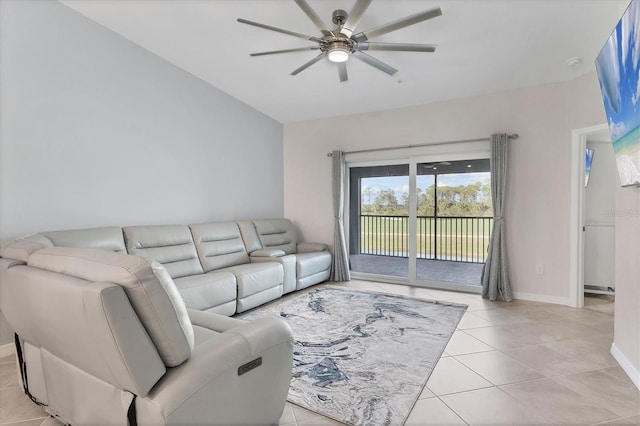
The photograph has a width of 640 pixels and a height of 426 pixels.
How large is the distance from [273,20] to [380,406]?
3169 mm

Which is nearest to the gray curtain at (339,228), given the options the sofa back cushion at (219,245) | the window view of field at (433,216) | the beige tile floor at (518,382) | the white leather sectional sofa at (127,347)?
the window view of field at (433,216)

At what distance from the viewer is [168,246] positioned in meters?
3.45

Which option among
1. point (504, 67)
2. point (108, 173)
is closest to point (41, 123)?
point (108, 173)

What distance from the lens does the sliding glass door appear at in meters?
4.35

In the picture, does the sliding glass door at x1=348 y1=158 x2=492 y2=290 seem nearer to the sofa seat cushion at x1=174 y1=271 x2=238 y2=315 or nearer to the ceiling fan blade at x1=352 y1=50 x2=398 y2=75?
the ceiling fan blade at x1=352 y1=50 x2=398 y2=75

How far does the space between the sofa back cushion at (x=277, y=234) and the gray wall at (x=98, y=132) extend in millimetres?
448

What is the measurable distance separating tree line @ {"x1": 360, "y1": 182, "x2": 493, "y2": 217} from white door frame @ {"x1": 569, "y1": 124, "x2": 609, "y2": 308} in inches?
33.8

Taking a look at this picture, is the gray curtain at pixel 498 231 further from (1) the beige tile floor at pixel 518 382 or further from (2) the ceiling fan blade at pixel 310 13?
(2) the ceiling fan blade at pixel 310 13

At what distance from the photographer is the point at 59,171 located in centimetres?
287

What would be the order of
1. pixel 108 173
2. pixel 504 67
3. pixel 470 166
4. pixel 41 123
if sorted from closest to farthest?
pixel 41 123
pixel 108 173
pixel 504 67
pixel 470 166

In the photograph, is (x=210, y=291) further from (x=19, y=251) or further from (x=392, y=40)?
(x=392, y=40)

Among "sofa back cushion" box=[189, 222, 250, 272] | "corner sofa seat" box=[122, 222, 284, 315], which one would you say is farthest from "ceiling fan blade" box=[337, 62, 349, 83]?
"sofa back cushion" box=[189, 222, 250, 272]

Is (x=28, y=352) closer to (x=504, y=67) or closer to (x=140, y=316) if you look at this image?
(x=140, y=316)

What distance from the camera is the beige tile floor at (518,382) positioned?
1.76m
